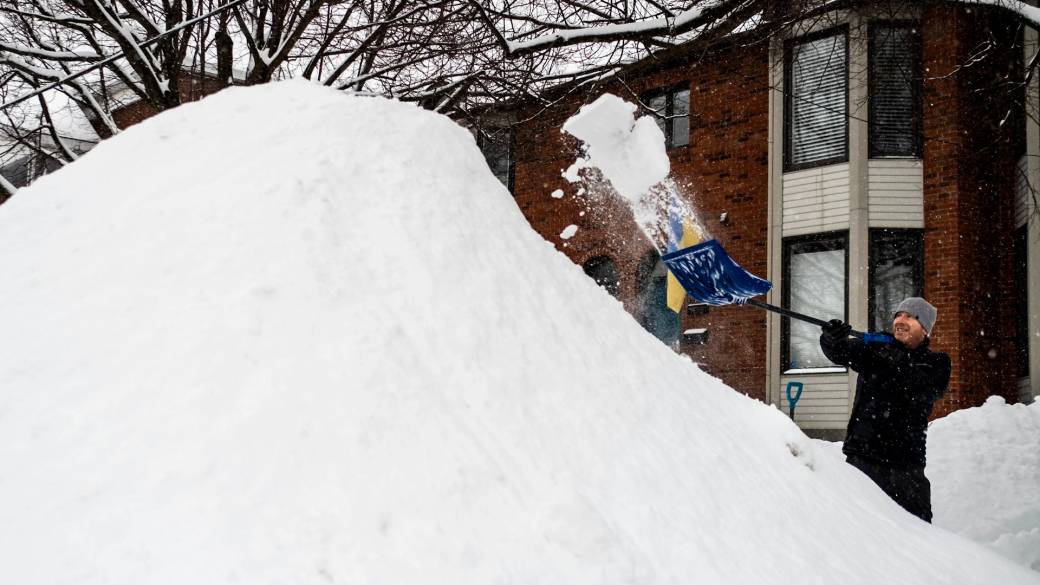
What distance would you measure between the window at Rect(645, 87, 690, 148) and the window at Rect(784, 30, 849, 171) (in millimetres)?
1674

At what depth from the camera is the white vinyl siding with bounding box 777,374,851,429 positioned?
37.2ft

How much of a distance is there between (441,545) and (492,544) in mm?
136

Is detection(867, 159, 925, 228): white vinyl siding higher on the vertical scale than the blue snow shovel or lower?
lower

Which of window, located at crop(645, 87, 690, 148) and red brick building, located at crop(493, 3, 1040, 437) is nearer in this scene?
red brick building, located at crop(493, 3, 1040, 437)

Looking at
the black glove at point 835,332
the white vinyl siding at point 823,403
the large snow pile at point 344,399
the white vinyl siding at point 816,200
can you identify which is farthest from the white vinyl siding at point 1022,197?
the large snow pile at point 344,399

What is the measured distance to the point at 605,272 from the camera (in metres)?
14.2

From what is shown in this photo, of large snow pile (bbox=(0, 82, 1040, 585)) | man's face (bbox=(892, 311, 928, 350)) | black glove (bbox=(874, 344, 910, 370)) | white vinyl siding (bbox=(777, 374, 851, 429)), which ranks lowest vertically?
white vinyl siding (bbox=(777, 374, 851, 429))

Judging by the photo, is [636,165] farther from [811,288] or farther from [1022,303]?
[1022,303]

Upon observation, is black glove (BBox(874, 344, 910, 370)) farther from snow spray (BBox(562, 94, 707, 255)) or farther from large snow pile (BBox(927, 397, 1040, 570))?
snow spray (BBox(562, 94, 707, 255))

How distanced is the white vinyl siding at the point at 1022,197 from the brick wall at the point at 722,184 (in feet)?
10.3

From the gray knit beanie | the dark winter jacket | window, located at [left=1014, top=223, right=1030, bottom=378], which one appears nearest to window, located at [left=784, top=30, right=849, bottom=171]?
window, located at [left=1014, top=223, right=1030, bottom=378]

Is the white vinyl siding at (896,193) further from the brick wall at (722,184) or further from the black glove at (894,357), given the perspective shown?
the black glove at (894,357)

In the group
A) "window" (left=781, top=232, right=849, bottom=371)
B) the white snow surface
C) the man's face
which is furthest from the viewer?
"window" (left=781, top=232, right=849, bottom=371)

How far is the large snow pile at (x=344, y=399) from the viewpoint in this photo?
2004 millimetres
